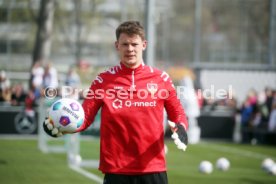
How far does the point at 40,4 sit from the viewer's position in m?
32.5

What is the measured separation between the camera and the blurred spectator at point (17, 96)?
27562mm

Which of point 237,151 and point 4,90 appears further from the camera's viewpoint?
point 4,90

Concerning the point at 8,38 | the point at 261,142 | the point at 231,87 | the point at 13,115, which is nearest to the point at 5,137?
the point at 13,115

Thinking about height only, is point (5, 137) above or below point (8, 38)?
below

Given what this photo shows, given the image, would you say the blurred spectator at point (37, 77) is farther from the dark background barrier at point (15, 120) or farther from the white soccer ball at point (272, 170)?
the white soccer ball at point (272, 170)

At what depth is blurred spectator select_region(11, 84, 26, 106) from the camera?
27562 mm

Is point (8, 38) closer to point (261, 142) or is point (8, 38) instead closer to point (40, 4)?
point (40, 4)

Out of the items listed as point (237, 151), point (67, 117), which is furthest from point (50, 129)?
point (237, 151)

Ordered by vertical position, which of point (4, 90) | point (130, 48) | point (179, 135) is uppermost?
point (130, 48)

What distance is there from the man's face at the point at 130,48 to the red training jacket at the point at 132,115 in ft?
0.50

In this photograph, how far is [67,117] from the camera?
691 cm

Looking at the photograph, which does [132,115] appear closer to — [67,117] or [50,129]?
[67,117]

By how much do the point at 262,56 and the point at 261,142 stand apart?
914 cm

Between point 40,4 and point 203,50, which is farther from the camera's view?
point 203,50
